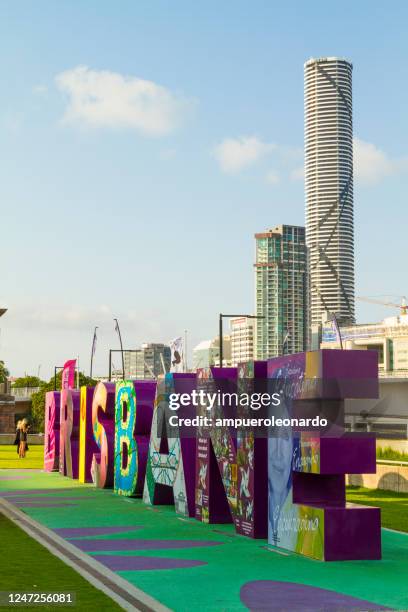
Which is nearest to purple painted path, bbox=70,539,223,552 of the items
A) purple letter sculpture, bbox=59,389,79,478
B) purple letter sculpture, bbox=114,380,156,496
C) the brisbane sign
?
the brisbane sign

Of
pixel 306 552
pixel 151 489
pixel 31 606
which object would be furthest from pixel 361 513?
pixel 151 489

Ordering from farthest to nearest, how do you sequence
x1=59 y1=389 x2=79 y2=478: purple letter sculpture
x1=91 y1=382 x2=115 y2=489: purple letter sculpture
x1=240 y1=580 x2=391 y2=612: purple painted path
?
x1=59 y1=389 x2=79 y2=478: purple letter sculpture < x1=91 y1=382 x2=115 y2=489: purple letter sculpture < x1=240 y1=580 x2=391 y2=612: purple painted path

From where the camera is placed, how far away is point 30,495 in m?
23.8

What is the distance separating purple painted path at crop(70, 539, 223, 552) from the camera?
14578 millimetres

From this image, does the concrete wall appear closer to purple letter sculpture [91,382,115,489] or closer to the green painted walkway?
the green painted walkway

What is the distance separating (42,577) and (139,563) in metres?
1.96

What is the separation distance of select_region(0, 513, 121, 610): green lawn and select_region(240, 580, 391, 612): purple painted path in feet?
5.47

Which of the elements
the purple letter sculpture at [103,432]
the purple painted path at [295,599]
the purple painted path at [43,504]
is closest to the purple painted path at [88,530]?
the purple painted path at [43,504]

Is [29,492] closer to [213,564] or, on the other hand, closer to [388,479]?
[388,479]

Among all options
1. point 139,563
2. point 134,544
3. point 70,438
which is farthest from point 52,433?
point 139,563

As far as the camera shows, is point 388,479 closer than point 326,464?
No

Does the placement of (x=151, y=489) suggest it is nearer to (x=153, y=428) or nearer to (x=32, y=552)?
(x=153, y=428)

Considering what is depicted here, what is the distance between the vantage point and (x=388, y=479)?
80.6 feet

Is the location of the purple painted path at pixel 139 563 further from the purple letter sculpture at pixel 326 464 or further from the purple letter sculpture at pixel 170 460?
the purple letter sculpture at pixel 170 460
